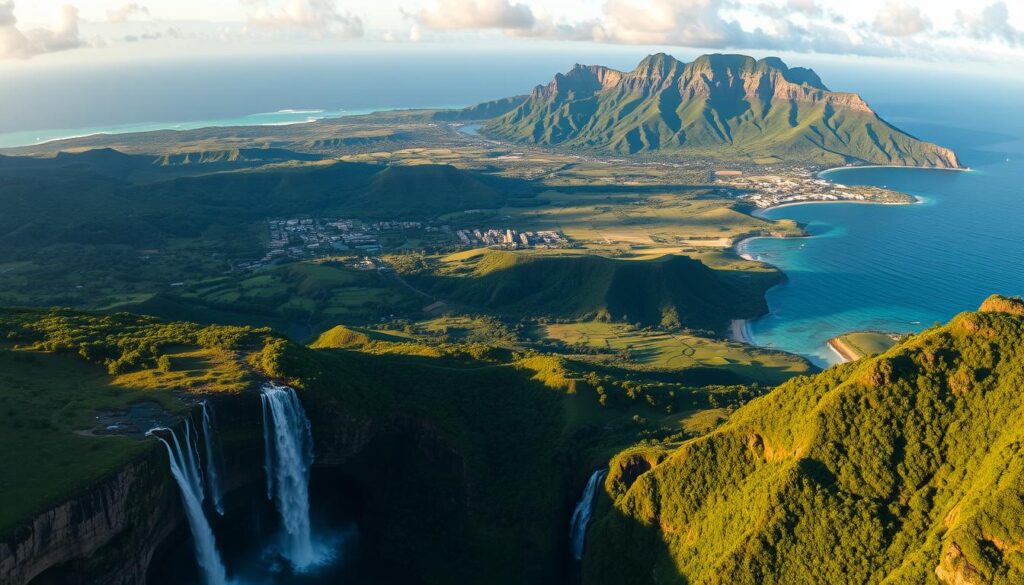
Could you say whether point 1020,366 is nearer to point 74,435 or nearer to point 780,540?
point 780,540

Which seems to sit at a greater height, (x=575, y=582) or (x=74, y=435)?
(x=74, y=435)

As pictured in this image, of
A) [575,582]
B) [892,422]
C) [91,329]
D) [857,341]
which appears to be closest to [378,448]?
[575,582]

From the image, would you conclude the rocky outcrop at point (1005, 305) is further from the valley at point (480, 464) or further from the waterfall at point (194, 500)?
the waterfall at point (194, 500)

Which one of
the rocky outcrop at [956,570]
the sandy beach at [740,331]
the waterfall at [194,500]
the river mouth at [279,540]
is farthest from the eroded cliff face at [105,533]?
the sandy beach at [740,331]

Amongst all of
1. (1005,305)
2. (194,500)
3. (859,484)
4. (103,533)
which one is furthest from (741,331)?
(103,533)

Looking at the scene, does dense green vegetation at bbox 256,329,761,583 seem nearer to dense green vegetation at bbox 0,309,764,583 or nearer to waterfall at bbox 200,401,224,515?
dense green vegetation at bbox 0,309,764,583

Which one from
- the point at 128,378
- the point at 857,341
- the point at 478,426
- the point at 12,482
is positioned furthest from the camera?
the point at 857,341
